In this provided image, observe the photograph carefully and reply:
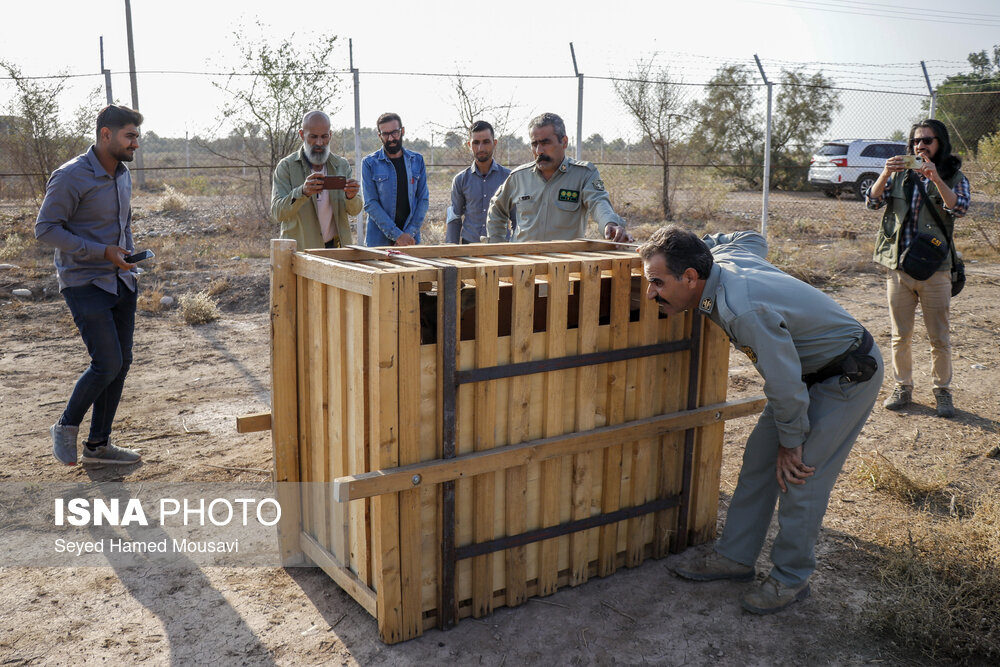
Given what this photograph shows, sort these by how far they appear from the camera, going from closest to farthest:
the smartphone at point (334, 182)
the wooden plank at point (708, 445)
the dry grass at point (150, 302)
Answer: the wooden plank at point (708, 445) → the smartphone at point (334, 182) → the dry grass at point (150, 302)

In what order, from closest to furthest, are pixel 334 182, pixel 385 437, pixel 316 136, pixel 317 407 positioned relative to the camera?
pixel 385 437
pixel 317 407
pixel 334 182
pixel 316 136

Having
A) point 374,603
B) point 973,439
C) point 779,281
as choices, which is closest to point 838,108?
point 973,439

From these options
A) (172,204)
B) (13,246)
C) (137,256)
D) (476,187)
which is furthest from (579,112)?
(172,204)

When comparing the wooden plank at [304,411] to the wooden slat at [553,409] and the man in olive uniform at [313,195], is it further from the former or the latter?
the man in olive uniform at [313,195]

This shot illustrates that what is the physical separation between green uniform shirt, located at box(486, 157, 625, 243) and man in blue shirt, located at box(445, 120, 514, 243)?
96 centimetres

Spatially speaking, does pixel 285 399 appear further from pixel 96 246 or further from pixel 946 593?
pixel 946 593

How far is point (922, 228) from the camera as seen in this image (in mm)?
5785

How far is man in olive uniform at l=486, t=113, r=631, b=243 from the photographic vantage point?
5188 millimetres

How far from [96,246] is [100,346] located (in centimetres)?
58

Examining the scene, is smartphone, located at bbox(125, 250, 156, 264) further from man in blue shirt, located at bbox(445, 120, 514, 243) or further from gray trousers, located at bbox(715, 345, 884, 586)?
gray trousers, located at bbox(715, 345, 884, 586)

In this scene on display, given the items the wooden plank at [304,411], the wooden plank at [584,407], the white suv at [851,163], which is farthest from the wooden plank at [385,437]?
the white suv at [851,163]

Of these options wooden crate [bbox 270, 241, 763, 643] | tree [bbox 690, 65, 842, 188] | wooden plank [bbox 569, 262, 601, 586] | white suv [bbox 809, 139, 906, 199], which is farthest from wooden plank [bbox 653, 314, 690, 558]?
white suv [bbox 809, 139, 906, 199]

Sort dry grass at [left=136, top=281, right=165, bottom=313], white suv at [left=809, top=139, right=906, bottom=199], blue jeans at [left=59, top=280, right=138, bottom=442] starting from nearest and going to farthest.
A: blue jeans at [left=59, top=280, right=138, bottom=442] < dry grass at [left=136, top=281, right=165, bottom=313] < white suv at [left=809, top=139, right=906, bottom=199]

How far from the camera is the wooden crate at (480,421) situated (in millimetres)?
3088
